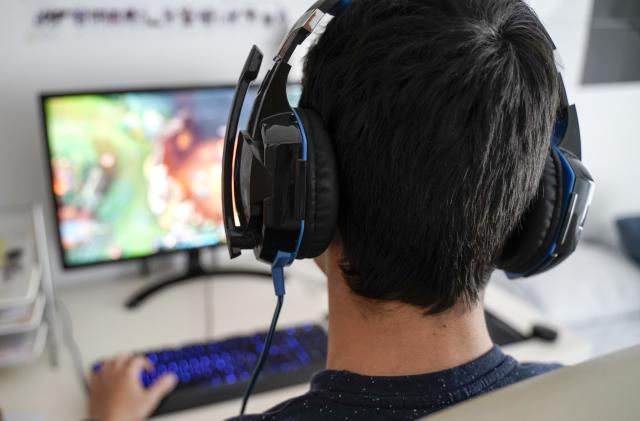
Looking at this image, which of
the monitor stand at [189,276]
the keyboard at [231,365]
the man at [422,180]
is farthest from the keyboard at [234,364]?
the man at [422,180]

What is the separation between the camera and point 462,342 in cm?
61

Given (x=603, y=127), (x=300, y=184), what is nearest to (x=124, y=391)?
(x=300, y=184)

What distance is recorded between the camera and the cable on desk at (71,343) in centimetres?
106

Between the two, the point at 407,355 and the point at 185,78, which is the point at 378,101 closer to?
the point at 407,355

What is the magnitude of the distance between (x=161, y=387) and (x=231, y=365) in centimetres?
13

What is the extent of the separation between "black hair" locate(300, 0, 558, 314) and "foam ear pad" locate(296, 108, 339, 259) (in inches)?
0.7

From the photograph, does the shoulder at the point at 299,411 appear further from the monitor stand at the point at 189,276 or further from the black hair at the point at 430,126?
the monitor stand at the point at 189,276

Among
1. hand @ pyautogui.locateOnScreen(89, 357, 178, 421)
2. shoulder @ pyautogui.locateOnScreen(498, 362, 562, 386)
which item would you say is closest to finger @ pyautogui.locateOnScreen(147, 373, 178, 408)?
hand @ pyautogui.locateOnScreen(89, 357, 178, 421)

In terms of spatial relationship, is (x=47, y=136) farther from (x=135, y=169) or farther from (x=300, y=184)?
(x=300, y=184)

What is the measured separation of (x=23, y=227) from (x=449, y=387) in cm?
115

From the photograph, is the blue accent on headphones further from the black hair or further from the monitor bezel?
the monitor bezel

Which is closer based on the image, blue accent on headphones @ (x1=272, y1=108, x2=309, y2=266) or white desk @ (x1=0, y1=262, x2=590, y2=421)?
blue accent on headphones @ (x1=272, y1=108, x2=309, y2=266)

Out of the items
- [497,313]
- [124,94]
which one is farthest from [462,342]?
[124,94]

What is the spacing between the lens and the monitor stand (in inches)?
52.5
